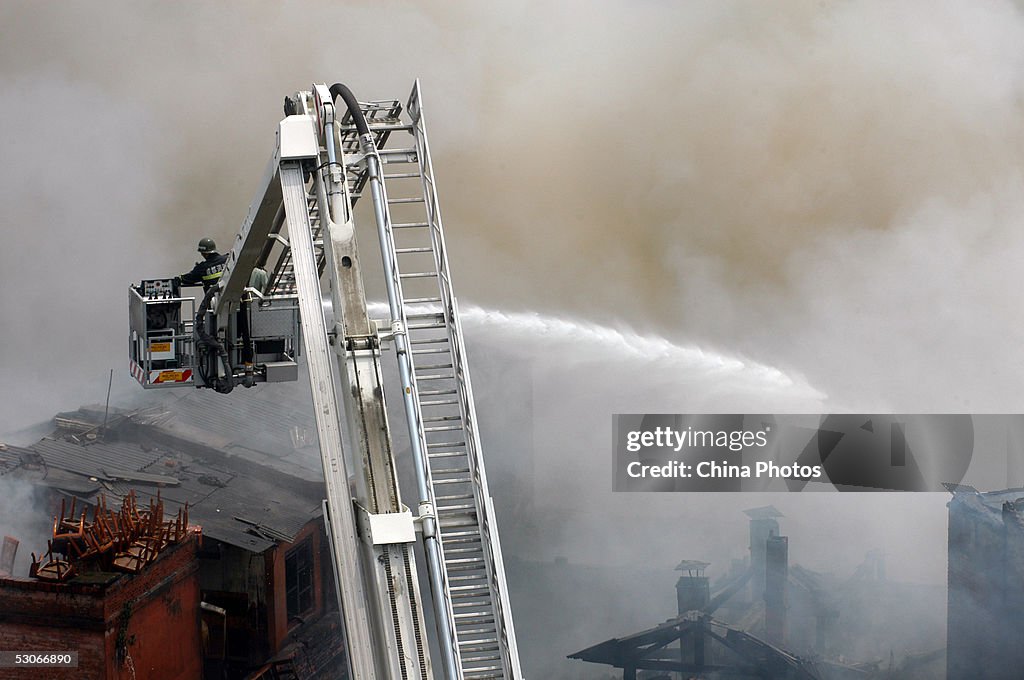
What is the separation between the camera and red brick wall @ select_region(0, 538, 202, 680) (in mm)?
16188

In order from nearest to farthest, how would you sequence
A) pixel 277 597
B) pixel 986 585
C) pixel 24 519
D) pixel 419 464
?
pixel 419 464 → pixel 277 597 → pixel 24 519 → pixel 986 585

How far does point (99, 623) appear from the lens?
1619 cm

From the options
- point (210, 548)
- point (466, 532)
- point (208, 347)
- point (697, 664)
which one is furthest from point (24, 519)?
point (466, 532)

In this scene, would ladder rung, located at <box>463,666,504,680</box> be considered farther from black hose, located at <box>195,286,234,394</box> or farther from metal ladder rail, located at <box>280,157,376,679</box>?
black hose, located at <box>195,286,234,394</box>

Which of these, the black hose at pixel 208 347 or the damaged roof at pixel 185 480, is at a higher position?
the black hose at pixel 208 347

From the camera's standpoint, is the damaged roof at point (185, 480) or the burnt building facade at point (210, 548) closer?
the burnt building facade at point (210, 548)

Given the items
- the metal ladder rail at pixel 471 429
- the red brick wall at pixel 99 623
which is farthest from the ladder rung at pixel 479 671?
the red brick wall at pixel 99 623

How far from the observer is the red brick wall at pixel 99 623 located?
16.2 m

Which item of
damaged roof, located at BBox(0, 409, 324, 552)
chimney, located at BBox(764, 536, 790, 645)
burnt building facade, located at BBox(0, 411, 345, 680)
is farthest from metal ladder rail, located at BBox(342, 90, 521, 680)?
chimney, located at BBox(764, 536, 790, 645)

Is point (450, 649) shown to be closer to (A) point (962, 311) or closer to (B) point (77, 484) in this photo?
(B) point (77, 484)

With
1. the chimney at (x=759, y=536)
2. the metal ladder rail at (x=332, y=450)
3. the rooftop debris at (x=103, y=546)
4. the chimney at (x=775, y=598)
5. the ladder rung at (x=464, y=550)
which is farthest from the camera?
the chimney at (x=775, y=598)

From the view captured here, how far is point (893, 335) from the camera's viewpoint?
21406mm

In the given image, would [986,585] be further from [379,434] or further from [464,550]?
[379,434]

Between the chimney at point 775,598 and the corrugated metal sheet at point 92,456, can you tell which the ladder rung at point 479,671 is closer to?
the chimney at point 775,598
